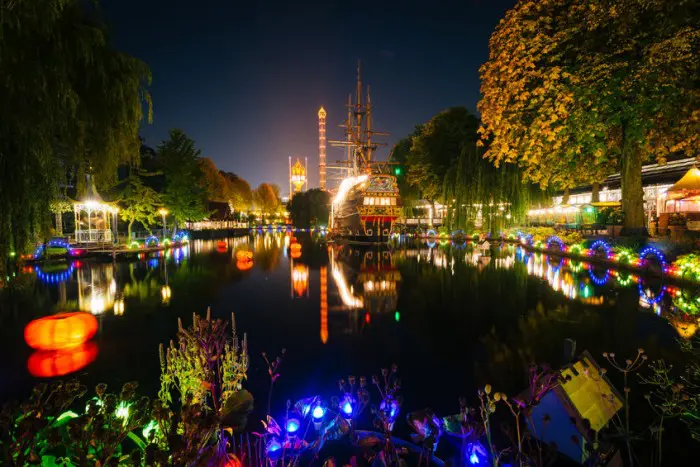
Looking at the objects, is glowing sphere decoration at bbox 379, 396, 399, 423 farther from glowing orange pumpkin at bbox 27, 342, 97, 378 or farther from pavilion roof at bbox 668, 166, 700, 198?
pavilion roof at bbox 668, 166, 700, 198

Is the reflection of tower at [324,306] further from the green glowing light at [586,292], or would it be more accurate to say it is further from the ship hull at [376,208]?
A: the ship hull at [376,208]

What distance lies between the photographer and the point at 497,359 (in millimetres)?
6945

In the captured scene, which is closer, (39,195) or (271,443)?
(271,443)

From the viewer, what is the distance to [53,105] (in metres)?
3.76

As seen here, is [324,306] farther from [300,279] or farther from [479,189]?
[479,189]

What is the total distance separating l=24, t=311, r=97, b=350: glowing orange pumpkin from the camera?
24.8 feet

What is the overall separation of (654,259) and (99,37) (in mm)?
19570

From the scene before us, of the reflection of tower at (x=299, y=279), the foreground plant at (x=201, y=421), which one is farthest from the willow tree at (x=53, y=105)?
the reflection of tower at (x=299, y=279)

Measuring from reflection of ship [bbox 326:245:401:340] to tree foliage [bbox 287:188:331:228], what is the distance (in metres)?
64.0

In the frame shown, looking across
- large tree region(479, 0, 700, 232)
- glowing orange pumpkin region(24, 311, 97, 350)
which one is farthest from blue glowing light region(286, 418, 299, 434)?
large tree region(479, 0, 700, 232)

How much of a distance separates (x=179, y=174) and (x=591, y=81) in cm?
4039

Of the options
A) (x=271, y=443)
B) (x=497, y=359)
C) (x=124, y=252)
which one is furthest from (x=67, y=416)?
(x=124, y=252)

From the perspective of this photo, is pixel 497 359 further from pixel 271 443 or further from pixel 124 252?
pixel 124 252

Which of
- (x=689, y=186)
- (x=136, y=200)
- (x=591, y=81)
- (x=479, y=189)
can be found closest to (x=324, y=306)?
(x=591, y=81)
